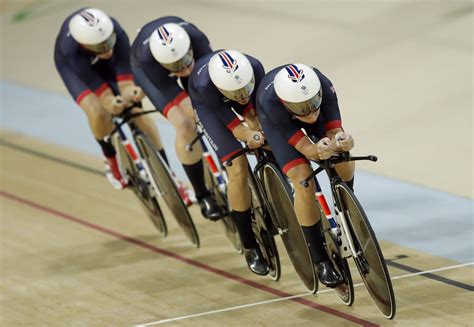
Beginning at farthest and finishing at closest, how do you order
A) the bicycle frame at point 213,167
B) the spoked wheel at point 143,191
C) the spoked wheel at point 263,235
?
the spoked wheel at point 143,191, the bicycle frame at point 213,167, the spoked wheel at point 263,235

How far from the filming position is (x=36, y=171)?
8.82 meters

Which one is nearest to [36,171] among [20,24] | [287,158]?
[287,158]

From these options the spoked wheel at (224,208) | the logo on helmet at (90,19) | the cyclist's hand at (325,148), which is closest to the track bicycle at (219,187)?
the spoked wheel at (224,208)

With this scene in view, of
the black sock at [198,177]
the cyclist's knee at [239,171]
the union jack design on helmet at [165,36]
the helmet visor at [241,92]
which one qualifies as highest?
the helmet visor at [241,92]

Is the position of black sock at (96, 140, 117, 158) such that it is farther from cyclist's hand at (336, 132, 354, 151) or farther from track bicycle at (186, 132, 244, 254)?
cyclist's hand at (336, 132, 354, 151)

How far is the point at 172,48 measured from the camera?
6.10m

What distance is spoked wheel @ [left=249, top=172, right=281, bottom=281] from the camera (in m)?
5.92

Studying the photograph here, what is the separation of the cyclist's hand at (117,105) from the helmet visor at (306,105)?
1.85 meters

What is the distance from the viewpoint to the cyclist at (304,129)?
16.2 ft

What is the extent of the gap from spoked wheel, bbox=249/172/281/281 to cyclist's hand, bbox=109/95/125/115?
1.14 meters

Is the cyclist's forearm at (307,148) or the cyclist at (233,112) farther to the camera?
the cyclist at (233,112)

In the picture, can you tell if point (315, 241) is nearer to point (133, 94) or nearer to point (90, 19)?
point (133, 94)

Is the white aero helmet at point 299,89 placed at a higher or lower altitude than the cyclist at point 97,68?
higher

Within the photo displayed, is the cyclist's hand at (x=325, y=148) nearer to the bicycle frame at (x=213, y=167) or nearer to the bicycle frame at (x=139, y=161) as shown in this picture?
the bicycle frame at (x=213, y=167)
